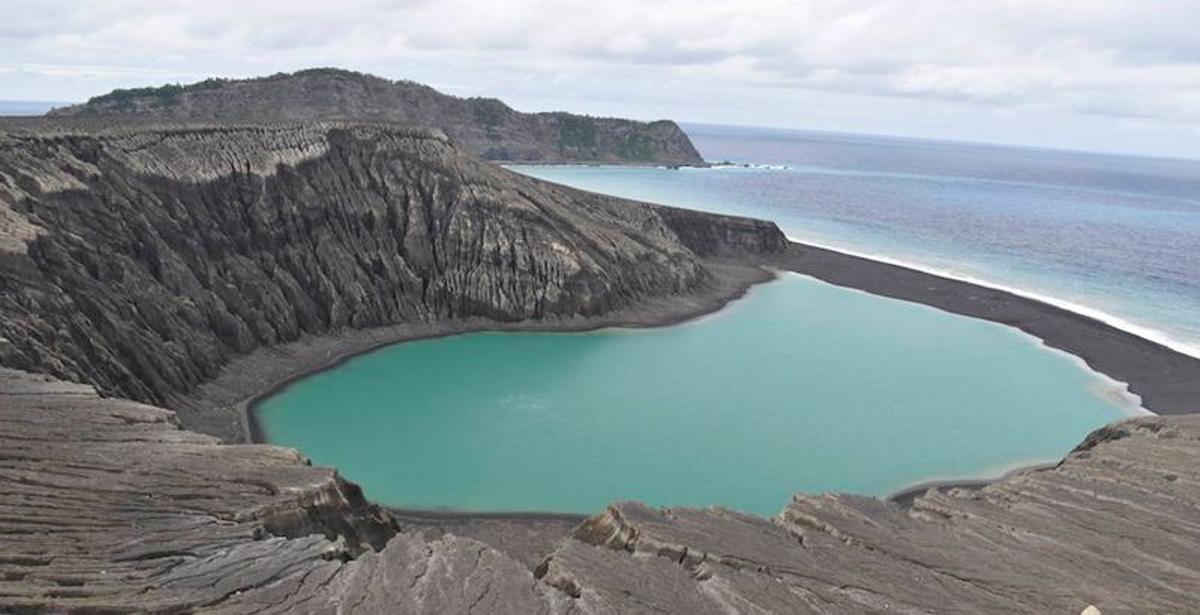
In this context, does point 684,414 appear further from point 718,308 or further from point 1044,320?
point 1044,320

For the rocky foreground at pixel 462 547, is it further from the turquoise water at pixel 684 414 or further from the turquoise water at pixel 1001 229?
the turquoise water at pixel 1001 229

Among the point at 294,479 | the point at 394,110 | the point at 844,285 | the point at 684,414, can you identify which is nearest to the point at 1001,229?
the point at 844,285

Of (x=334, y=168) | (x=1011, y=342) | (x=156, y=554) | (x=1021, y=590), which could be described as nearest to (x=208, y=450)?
(x=156, y=554)

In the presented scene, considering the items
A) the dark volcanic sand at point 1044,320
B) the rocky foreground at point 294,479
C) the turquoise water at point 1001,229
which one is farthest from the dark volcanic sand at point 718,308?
the turquoise water at point 1001,229

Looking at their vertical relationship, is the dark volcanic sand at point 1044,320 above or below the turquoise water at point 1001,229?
below

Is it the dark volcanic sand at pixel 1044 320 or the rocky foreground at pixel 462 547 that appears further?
the dark volcanic sand at pixel 1044 320

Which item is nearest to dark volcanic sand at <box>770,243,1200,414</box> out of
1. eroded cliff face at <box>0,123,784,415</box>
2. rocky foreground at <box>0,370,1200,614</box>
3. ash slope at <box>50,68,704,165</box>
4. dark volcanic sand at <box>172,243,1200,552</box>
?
dark volcanic sand at <box>172,243,1200,552</box>

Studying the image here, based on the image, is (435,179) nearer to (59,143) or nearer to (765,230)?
(59,143)
